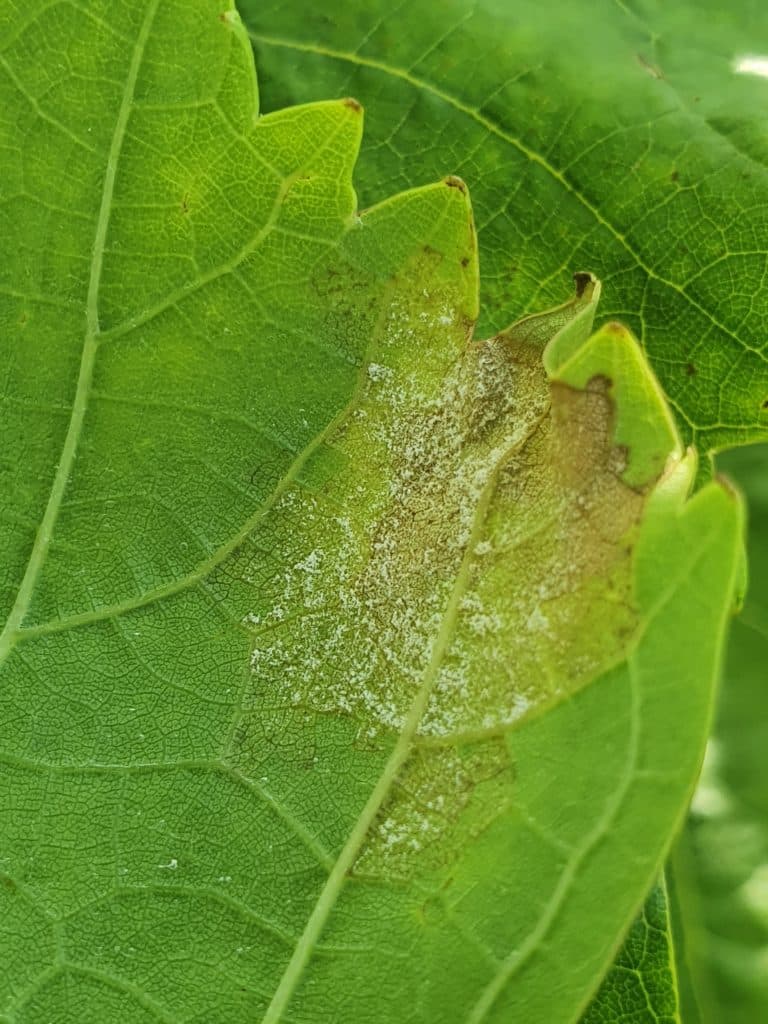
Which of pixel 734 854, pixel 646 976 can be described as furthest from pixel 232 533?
pixel 734 854

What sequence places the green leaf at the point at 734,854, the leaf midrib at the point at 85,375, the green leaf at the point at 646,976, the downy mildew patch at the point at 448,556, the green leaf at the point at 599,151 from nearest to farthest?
the downy mildew patch at the point at 448,556 < the leaf midrib at the point at 85,375 < the green leaf at the point at 646,976 < the green leaf at the point at 599,151 < the green leaf at the point at 734,854

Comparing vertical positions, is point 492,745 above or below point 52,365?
below

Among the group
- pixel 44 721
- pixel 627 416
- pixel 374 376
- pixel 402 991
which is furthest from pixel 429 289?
pixel 402 991

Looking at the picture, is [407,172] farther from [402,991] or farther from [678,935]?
[678,935]

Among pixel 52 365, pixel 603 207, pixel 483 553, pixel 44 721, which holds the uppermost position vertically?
pixel 603 207

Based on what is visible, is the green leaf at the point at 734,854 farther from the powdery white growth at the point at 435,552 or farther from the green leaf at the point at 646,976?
the powdery white growth at the point at 435,552

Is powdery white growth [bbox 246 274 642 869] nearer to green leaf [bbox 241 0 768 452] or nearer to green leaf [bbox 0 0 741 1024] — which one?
green leaf [bbox 0 0 741 1024]

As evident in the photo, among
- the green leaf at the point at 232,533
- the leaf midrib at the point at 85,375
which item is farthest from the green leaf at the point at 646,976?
the leaf midrib at the point at 85,375
